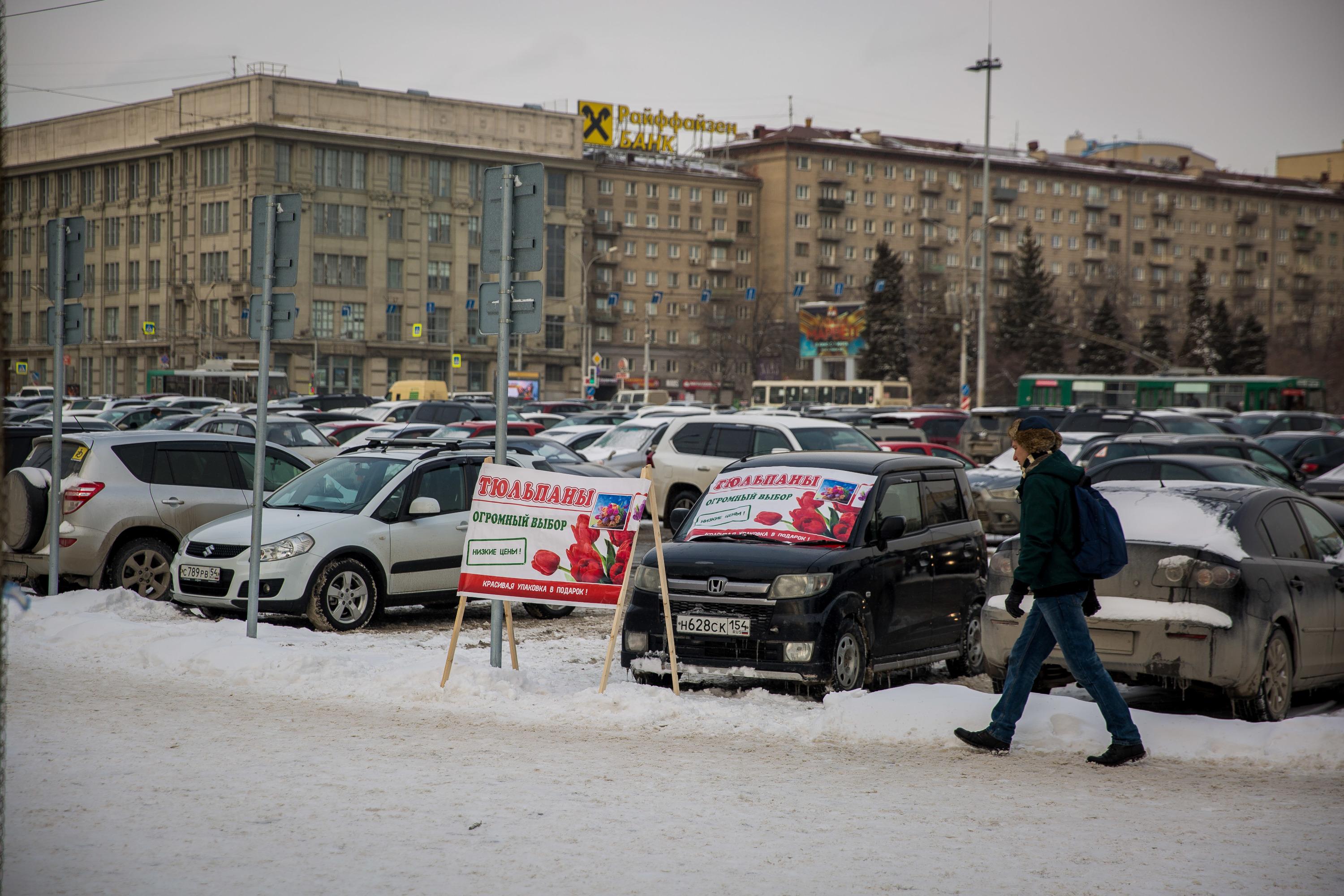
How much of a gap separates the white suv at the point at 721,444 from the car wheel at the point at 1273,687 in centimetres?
1099

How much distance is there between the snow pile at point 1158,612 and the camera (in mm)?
8023

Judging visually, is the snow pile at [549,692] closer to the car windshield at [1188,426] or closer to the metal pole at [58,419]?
the metal pole at [58,419]

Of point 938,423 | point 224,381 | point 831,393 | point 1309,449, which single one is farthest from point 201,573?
point 224,381

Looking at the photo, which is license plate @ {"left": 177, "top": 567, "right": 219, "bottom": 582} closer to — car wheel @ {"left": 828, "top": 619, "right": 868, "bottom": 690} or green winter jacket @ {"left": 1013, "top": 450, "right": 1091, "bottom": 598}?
car wheel @ {"left": 828, "top": 619, "right": 868, "bottom": 690}

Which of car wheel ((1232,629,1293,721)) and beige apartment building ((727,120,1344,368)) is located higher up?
beige apartment building ((727,120,1344,368))

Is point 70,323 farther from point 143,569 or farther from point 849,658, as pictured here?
point 849,658

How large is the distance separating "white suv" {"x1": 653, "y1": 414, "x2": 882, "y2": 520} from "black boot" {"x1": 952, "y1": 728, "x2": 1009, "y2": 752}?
11836 millimetres

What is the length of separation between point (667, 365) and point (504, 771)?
107 meters

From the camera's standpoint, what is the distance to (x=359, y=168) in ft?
322

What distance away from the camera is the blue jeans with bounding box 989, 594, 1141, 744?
280 inches

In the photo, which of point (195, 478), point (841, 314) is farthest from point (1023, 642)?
point (841, 314)

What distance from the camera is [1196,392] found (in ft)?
191

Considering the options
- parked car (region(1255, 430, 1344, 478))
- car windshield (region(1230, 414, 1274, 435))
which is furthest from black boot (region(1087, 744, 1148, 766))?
car windshield (region(1230, 414, 1274, 435))

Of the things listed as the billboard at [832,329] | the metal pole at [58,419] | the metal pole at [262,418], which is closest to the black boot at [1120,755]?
the metal pole at [262,418]
